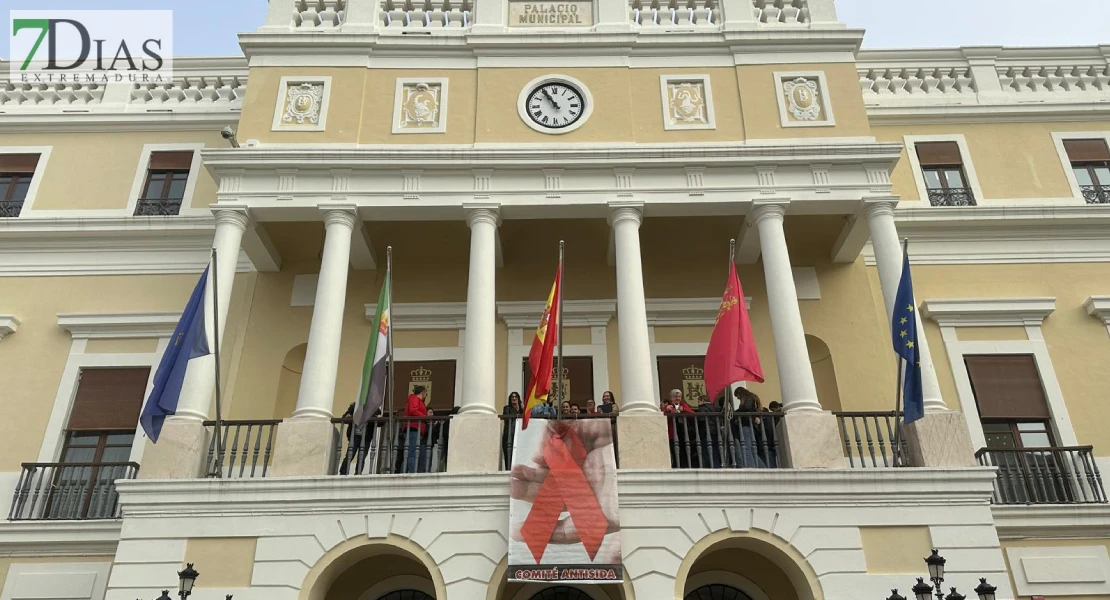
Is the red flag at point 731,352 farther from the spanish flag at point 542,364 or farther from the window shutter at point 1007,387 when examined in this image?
the window shutter at point 1007,387

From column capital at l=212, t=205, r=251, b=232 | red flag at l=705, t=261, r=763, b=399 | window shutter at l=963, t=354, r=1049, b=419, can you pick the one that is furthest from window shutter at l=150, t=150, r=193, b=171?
window shutter at l=963, t=354, r=1049, b=419

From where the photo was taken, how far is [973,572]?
10.5m

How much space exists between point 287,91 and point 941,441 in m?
11.4

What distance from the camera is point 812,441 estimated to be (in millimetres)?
11273

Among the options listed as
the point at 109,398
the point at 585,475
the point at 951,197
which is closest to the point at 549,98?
the point at 585,475

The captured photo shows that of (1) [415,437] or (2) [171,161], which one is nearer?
(1) [415,437]

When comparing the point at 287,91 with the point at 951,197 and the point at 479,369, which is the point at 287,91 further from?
the point at 951,197

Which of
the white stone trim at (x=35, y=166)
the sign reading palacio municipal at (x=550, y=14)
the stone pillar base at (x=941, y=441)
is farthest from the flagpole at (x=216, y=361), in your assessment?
the stone pillar base at (x=941, y=441)

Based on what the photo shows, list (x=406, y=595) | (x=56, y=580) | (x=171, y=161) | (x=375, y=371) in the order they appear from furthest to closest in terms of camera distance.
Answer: (x=171, y=161) < (x=406, y=595) < (x=56, y=580) < (x=375, y=371)

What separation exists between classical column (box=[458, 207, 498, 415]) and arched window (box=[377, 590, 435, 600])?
3009mm

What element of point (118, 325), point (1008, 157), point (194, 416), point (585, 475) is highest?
point (1008, 157)

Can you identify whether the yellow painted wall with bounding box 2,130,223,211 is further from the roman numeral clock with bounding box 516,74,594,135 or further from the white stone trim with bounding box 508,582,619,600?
the white stone trim with bounding box 508,582,619,600

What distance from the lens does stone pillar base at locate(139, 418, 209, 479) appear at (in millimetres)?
11172

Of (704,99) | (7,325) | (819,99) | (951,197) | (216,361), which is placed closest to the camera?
(216,361)
